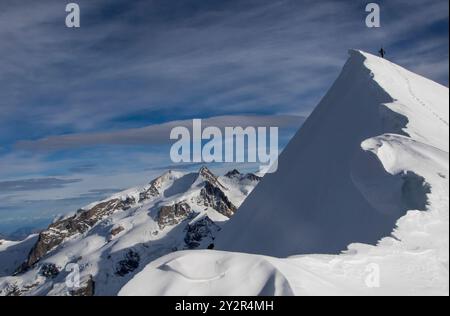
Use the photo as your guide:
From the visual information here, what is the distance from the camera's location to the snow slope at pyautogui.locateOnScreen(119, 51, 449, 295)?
45.4 feet

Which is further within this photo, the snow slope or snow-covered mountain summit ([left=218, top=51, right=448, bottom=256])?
snow-covered mountain summit ([left=218, top=51, right=448, bottom=256])

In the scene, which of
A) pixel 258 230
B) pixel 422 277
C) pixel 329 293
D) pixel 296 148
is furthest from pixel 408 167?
pixel 296 148

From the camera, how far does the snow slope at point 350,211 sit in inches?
545

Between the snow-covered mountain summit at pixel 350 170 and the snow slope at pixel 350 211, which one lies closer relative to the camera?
the snow slope at pixel 350 211

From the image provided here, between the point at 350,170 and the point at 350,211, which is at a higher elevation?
the point at 350,170

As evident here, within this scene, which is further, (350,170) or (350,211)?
(350,170)

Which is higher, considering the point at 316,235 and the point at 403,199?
the point at 403,199

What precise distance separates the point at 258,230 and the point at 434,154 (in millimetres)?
15794

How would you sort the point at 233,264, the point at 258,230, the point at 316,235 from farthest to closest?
the point at 258,230, the point at 316,235, the point at 233,264

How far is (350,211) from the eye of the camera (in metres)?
27.1
